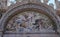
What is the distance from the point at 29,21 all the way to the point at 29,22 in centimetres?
3

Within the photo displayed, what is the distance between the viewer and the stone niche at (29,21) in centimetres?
Answer: 500

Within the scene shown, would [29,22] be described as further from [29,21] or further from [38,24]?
[38,24]

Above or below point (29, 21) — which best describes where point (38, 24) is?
below

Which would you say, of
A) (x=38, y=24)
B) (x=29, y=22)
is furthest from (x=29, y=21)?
(x=38, y=24)

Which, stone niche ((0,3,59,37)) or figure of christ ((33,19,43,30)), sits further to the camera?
figure of christ ((33,19,43,30))

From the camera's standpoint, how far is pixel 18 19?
17.1 ft

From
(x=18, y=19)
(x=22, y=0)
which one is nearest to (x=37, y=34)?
(x=18, y=19)

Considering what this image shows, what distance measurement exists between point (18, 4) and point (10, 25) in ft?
2.05

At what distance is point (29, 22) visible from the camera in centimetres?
518

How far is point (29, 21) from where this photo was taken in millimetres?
5199

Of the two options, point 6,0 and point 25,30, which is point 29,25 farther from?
point 6,0

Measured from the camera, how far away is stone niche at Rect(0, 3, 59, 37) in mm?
5000

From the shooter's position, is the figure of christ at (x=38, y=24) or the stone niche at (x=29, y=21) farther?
the figure of christ at (x=38, y=24)

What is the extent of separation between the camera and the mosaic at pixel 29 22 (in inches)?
201
